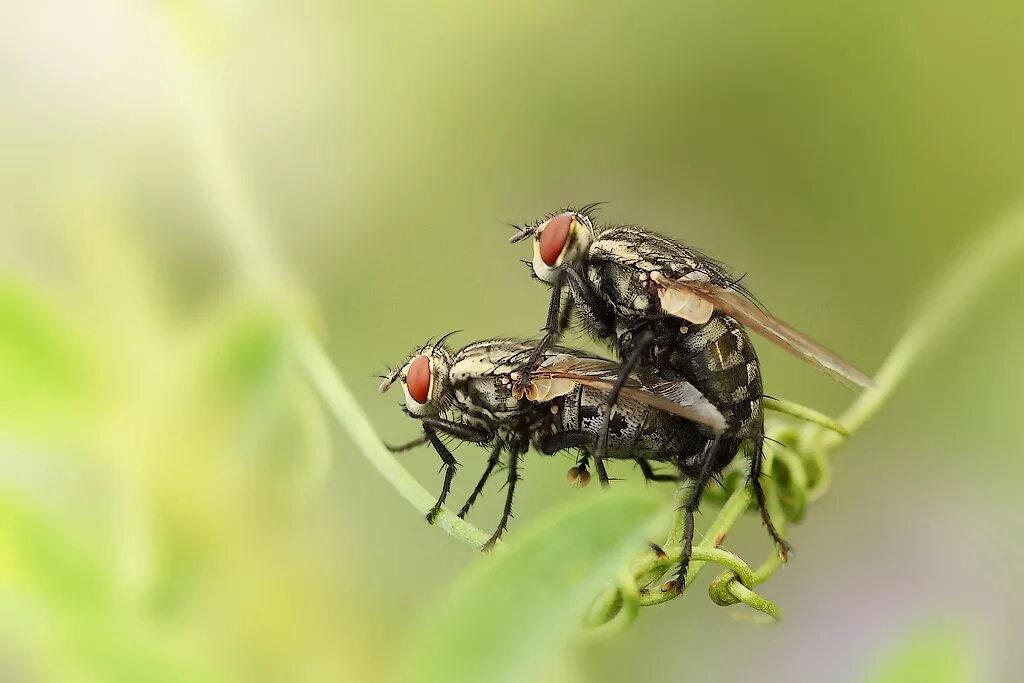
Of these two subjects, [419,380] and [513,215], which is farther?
[513,215]

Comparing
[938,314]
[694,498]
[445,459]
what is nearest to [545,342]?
[445,459]

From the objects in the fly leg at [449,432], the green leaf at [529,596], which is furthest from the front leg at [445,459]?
the green leaf at [529,596]

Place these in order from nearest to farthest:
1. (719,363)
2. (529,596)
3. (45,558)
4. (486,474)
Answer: (529,596) < (45,558) < (719,363) < (486,474)

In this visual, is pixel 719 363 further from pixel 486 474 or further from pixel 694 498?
pixel 486 474

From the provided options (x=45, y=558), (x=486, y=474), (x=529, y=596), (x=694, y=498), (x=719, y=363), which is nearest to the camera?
(x=529, y=596)

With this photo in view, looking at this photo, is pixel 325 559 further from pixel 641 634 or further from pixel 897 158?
pixel 897 158

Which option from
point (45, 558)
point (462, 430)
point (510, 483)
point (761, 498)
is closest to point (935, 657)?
point (761, 498)

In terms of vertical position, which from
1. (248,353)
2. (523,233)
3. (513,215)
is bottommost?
(513,215)

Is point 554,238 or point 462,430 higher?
point 554,238
